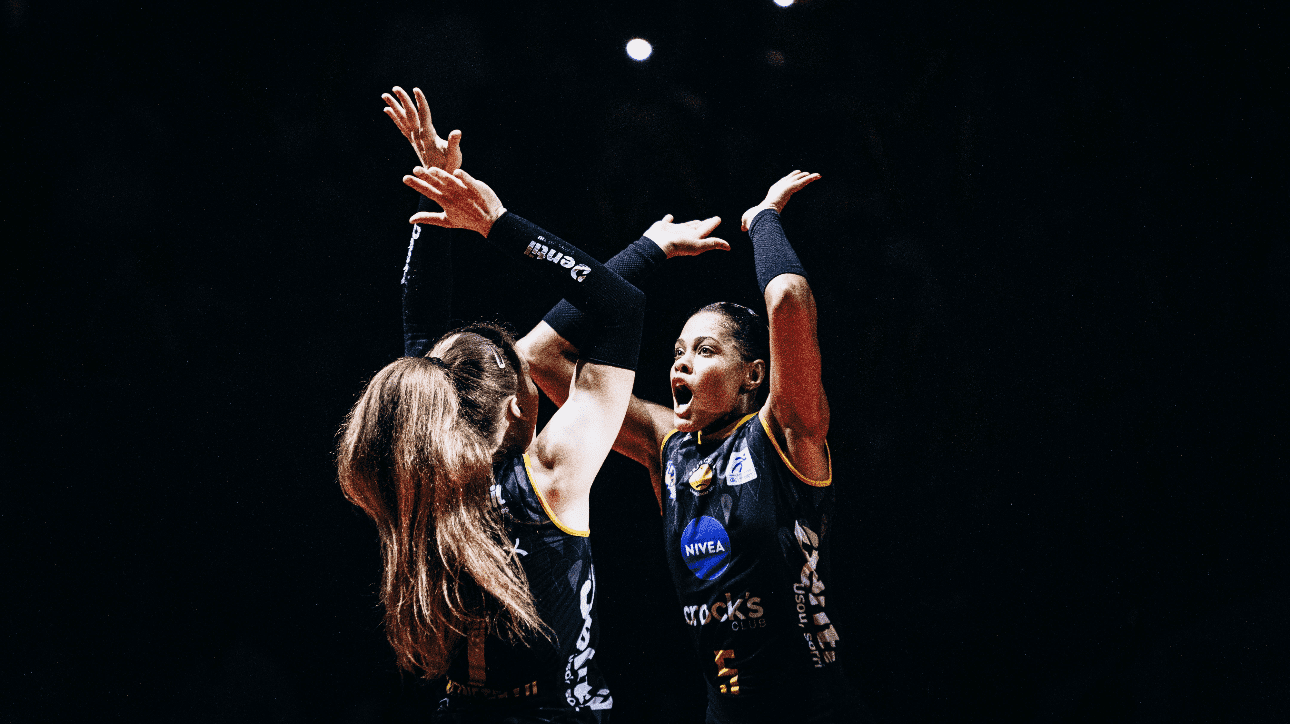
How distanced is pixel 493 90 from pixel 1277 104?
2.09 metres

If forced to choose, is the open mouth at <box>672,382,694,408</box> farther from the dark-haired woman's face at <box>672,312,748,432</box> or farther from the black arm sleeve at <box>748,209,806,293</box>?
the black arm sleeve at <box>748,209,806,293</box>

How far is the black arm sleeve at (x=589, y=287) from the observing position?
1255 millimetres

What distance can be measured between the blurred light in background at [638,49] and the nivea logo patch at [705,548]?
131 centimetres

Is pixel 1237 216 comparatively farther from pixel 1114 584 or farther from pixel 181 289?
pixel 181 289

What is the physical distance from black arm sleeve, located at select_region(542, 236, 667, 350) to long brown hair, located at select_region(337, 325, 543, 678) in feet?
1.42

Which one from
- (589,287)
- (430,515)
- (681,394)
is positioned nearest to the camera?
(430,515)

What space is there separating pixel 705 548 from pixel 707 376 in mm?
397

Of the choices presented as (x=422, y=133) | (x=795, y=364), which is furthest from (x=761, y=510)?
(x=422, y=133)

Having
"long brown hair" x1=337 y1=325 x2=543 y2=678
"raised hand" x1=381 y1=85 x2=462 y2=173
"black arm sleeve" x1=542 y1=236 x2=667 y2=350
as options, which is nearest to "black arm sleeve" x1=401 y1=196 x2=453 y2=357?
"raised hand" x1=381 y1=85 x2=462 y2=173

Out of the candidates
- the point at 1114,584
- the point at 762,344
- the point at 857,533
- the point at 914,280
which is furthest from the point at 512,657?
the point at 1114,584

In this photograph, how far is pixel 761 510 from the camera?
1449mm

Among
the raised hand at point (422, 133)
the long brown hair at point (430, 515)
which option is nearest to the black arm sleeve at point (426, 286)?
the raised hand at point (422, 133)

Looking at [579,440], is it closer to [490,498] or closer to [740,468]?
[490,498]

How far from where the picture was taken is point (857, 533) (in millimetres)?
1909
